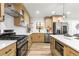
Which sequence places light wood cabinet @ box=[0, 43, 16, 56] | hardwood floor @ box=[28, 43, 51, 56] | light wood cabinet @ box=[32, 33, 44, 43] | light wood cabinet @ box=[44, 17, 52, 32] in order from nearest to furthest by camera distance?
light wood cabinet @ box=[0, 43, 16, 56] → hardwood floor @ box=[28, 43, 51, 56] → light wood cabinet @ box=[32, 33, 44, 43] → light wood cabinet @ box=[44, 17, 52, 32]

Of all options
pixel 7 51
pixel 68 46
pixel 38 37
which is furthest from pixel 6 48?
pixel 38 37

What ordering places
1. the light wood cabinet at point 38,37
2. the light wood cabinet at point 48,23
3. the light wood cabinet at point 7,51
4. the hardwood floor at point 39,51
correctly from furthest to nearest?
the light wood cabinet at point 48,23 < the light wood cabinet at point 38,37 < the hardwood floor at point 39,51 < the light wood cabinet at point 7,51

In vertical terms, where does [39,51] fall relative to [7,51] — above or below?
below

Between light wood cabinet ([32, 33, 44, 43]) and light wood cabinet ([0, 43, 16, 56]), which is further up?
light wood cabinet ([0, 43, 16, 56])

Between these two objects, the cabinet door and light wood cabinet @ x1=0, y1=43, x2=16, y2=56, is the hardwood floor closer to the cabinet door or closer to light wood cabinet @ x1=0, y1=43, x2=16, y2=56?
the cabinet door

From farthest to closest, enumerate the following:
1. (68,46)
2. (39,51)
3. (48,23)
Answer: (48,23) < (39,51) < (68,46)

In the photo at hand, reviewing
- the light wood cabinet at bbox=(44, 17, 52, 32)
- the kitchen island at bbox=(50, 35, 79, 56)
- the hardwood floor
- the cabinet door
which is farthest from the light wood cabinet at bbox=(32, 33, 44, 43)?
the kitchen island at bbox=(50, 35, 79, 56)


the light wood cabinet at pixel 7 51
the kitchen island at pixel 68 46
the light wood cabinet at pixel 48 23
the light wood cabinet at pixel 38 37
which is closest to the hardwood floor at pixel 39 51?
the kitchen island at pixel 68 46

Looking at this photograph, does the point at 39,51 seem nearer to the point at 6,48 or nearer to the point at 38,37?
the point at 38,37

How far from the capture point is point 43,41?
9281 millimetres

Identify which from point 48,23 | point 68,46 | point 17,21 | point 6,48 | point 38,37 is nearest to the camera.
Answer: point 6,48

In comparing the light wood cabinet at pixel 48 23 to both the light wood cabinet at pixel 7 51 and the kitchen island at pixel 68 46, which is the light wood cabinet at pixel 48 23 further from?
the light wood cabinet at pixel 7 51

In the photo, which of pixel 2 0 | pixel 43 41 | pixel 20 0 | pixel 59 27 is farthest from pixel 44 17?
pixel 2 0

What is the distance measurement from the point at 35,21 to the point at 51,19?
4.94 ft
